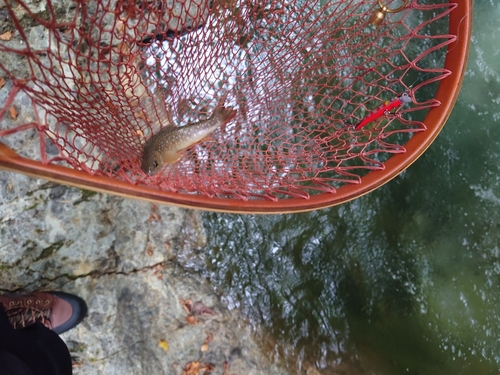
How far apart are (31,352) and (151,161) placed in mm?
1013

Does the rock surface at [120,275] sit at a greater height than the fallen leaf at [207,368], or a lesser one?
greater

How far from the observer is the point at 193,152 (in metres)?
2.24

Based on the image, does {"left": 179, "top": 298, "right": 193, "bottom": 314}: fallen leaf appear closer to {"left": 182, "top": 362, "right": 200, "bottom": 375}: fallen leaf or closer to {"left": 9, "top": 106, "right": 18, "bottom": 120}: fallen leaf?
{"left": 182, "top": 362, "right": 200, "bottom": 375}: fallen leaf

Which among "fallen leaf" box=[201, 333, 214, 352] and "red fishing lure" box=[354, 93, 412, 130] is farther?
"fallen leaf" box=[201, 333, 214, 352]

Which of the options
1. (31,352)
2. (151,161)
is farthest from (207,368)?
(151,161)

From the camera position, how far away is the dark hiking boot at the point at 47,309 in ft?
6.43

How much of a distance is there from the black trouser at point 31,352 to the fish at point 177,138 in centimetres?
92

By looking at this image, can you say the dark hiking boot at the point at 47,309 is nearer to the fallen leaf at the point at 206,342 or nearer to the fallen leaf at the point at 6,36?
the fallen leaf at the point at 206,342

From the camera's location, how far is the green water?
269cm

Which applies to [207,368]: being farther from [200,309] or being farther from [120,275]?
[120,275]

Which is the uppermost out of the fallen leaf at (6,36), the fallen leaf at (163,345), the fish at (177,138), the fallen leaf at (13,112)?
the fallen leaf at (6,36)

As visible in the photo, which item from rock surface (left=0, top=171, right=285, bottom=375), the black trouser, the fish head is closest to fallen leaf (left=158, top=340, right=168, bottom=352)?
rock surface (left=0, top=171, right=285, bottom=375)

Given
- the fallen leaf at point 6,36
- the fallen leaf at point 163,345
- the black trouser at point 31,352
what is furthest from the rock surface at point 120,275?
the fallen leaf at point 6,36

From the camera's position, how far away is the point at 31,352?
1.55 meters
